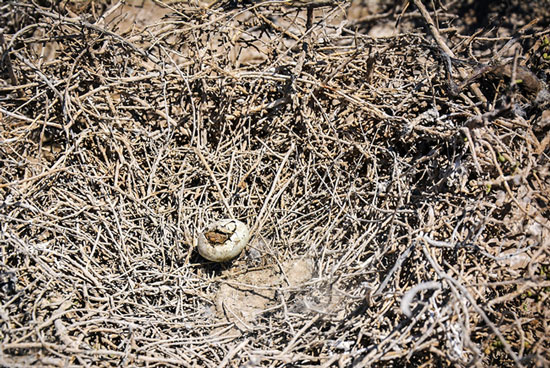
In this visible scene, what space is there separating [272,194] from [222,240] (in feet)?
1.30

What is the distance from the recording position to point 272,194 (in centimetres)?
250

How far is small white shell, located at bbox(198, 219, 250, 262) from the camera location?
225 centimetres

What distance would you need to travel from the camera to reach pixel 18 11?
245 cm

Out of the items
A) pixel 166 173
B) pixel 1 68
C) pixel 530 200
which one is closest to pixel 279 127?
pixel 166 173

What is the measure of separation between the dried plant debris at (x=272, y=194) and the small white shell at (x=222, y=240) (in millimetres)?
130

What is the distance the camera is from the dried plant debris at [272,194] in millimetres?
1925

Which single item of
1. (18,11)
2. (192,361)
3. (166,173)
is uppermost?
(18,11)

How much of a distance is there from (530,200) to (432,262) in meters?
0.51

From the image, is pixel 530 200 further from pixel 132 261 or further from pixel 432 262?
pixel 132 261

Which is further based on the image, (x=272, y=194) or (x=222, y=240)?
(x=272, y=194)

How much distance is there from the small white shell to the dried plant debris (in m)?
0.13

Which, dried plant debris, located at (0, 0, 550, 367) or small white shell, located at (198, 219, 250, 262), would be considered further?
small white shell, located at (198, 219, 250, 262)

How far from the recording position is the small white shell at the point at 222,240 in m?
2.25

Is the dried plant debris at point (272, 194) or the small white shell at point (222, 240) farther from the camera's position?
the small white shell at point (222, 240)
